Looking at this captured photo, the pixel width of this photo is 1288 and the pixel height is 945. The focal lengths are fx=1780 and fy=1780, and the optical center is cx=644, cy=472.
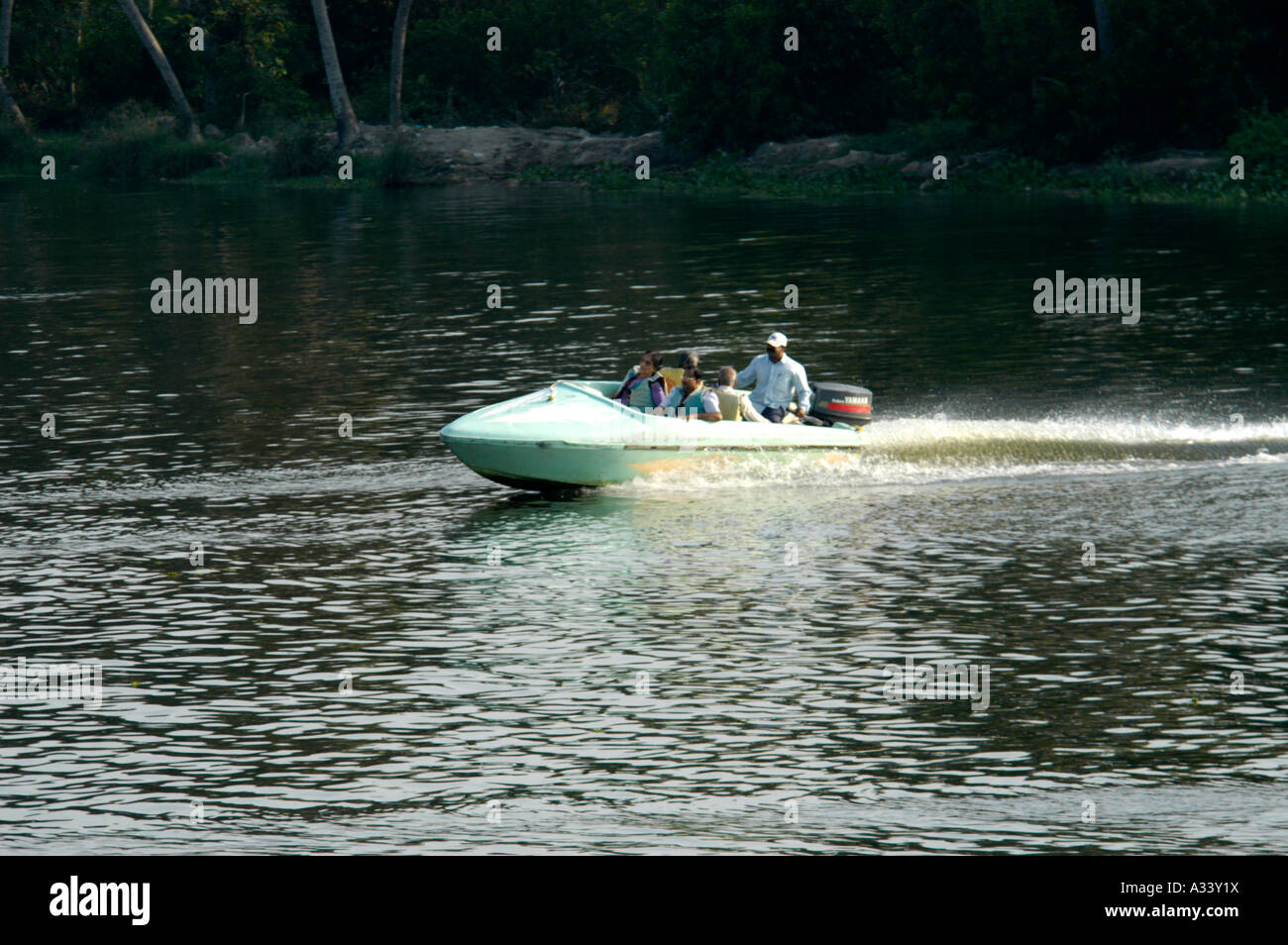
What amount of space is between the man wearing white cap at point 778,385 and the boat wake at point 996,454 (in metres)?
0.68

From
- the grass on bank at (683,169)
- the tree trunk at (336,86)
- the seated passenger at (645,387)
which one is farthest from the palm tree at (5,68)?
the seated passenger at (645,387)

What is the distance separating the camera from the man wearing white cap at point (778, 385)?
74.7 ft

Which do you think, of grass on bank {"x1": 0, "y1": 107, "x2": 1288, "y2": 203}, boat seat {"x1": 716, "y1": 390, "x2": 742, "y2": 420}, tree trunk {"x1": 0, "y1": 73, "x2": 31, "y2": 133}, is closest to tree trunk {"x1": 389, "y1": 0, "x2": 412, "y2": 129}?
grass on bank {"x1": 0, "y1": 107, "x2": 1288, "y2": 203}

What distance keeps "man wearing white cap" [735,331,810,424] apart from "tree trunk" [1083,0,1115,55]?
49079mm

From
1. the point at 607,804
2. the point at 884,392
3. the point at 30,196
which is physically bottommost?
the point at 607,804

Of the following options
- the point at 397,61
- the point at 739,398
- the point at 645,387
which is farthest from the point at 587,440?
the point at 397,61

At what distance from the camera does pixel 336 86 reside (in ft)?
282

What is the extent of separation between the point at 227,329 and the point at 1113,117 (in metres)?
40.0

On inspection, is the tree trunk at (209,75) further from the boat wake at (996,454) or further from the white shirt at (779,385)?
the white shirt at (779,385)

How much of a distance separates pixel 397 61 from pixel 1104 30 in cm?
3624

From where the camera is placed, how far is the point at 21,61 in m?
105

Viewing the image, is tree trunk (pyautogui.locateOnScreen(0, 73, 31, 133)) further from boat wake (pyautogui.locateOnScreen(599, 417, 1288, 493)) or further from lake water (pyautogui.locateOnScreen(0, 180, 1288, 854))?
boat wake (pyautogui.locateOnScreen(599, 417, 1288, 493))
